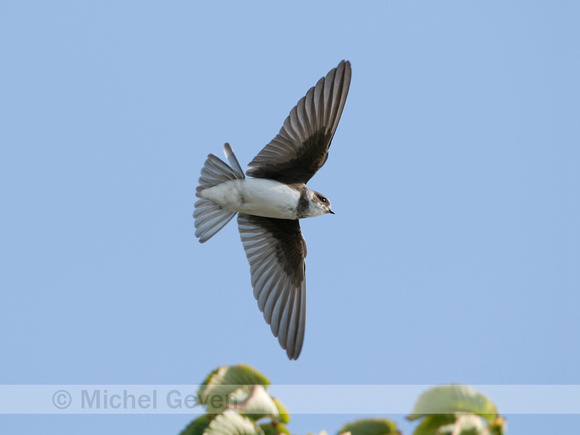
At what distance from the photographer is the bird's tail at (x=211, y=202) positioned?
23.3 ft

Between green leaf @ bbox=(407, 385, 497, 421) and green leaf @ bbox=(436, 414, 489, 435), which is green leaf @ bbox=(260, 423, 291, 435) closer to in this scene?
green leaf @ bbox=(407, 385, 497, 421)

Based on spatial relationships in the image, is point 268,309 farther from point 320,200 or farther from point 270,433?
point 270,433

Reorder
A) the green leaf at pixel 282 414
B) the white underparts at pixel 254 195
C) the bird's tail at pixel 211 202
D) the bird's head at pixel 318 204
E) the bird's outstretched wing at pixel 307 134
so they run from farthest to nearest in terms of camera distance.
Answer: the bird's head at pixel 318 204, the bird's outstretched wing at pixel 307 134, the white underparts at pixel 254 195, the bird's tail at pixel 211 202, the green leaf at pixel 282 414

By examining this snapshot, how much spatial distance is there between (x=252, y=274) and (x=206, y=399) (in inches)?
160

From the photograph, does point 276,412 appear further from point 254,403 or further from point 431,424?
point 431,424

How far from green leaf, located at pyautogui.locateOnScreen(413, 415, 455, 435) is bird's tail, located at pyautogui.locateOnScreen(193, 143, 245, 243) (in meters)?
3.96

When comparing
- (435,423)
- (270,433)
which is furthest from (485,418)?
(270,433)

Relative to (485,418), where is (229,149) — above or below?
above

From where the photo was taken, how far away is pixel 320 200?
7.55m

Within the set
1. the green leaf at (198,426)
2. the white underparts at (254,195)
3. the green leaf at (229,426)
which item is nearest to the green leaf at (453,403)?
the green leaf at (229,426)

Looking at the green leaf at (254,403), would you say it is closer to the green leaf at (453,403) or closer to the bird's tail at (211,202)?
the green leaf at (453,403)

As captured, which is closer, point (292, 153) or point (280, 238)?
point (292, 153)

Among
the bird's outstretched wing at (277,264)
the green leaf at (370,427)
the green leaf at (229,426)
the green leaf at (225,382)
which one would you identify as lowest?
the green leaf at (370,427)

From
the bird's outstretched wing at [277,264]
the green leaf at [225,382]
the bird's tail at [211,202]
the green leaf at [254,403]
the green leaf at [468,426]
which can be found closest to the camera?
the green leaf at [468,426]
